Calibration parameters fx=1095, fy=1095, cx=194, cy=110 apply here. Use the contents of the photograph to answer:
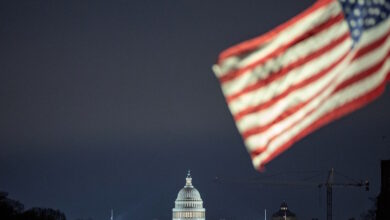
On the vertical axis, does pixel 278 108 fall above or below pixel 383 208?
below

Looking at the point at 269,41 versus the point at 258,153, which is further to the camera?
the point at 269,41

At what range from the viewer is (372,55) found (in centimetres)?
3020

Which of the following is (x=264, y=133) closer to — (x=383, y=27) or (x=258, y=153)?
(x=258, y=153)

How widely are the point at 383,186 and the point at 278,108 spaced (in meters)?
106

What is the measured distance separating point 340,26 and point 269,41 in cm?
212

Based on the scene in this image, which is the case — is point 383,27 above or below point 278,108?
above

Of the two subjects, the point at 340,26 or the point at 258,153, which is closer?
the point at 258,153

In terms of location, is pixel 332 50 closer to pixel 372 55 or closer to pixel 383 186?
pixel 372 55

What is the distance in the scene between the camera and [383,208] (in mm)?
132125

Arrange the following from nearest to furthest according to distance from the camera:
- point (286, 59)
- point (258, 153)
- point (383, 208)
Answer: point (258, 153) < point (286, 59) < point (383, 208)

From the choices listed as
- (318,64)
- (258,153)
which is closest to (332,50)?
(318,64)

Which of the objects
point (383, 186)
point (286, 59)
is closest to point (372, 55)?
point (286, 59)

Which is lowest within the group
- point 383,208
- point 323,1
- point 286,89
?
point 286,89

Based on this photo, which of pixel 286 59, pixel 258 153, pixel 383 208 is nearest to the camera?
pixel 258 153
